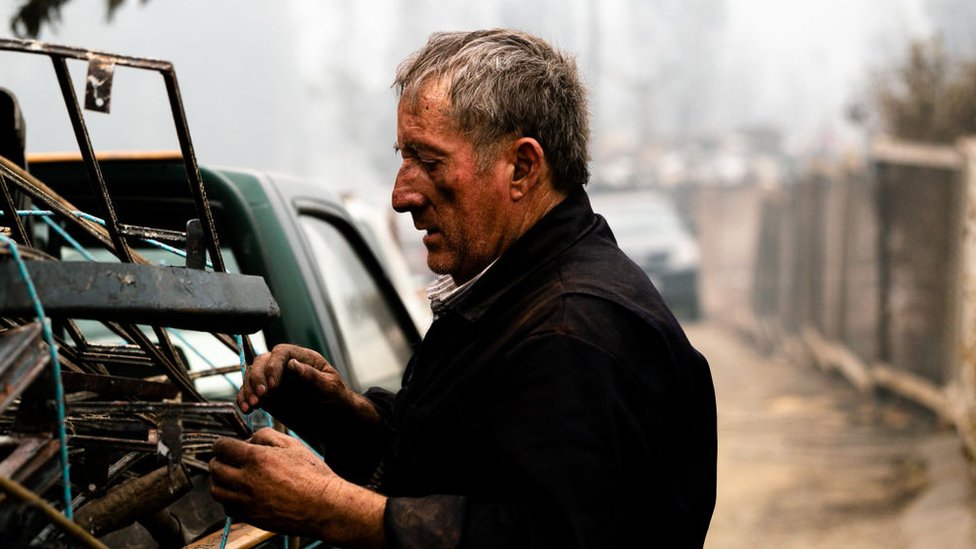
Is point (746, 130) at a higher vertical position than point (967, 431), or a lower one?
lower

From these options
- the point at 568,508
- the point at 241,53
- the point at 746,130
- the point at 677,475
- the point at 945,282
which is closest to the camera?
the point at 568,508

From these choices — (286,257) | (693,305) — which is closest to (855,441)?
(286,257)

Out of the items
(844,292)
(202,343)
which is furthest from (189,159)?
(844,292)

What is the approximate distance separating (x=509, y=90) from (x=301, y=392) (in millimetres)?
698

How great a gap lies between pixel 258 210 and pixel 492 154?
1.36 metres

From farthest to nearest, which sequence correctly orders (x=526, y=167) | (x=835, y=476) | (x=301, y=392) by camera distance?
(x=835, y=476)
(x=301, y=392)
(x=526, y=167)

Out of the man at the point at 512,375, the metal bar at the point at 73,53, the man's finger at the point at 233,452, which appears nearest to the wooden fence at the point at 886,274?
the man at the point at 512,375

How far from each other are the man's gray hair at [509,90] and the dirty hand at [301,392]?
1.74 feet

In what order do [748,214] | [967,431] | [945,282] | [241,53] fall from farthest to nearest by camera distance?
[241,53], [748,214], [945,282], [967,431]

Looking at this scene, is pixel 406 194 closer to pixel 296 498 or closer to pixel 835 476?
pixel 296 498

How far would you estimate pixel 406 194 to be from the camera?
6.52 feet

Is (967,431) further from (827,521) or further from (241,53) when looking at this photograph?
(241,53)

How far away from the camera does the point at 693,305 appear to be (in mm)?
19047

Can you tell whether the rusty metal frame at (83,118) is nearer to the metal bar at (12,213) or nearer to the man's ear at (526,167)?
the metal bar at (12,213)
